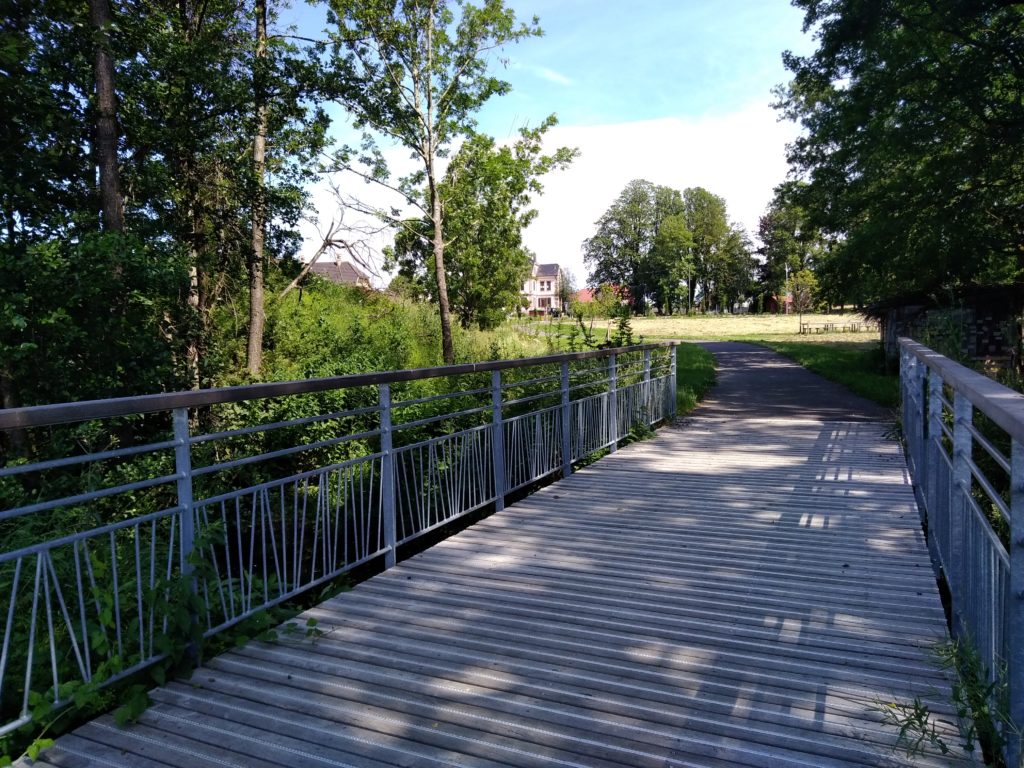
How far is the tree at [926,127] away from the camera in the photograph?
1397cm

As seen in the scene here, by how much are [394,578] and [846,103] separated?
16633mm

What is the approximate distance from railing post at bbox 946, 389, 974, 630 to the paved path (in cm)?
29

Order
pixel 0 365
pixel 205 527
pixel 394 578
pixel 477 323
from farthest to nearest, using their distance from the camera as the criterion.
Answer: pixel 477 323, pixel 0 365, pixel 394 578, pixel 205 527

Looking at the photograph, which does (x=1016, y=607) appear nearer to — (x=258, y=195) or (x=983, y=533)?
(x=983, y=533)

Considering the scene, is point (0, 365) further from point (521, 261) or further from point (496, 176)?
point (521, 261)

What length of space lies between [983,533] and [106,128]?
37.2ft

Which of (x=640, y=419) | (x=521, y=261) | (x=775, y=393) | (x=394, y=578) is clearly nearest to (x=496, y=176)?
(x=521, y=261)

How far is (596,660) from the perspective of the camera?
290cm

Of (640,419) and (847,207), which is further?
(847,207)

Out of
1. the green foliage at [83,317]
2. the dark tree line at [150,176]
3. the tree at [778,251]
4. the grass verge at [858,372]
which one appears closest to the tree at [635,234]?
the tree at [778,251]

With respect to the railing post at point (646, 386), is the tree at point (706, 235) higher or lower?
higher

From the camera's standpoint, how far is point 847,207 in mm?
19094

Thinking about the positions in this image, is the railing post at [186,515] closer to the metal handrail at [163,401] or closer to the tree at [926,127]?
the metal handrail at [163,401]

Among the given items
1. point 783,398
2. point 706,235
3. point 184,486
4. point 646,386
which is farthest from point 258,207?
point 706,235
